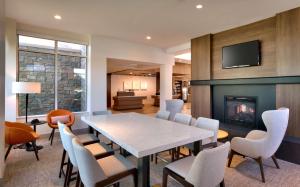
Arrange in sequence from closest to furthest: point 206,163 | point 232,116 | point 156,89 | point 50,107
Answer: point 206,163 < point 232,116 < point 50,107 < point 156,89

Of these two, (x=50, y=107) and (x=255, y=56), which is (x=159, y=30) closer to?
(x=255, y=56)

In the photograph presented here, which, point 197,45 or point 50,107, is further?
point 197,45

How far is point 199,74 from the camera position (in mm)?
5148

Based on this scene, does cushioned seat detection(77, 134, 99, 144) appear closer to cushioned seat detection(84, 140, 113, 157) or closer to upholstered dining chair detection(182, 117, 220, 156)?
cushioned seat detection(84, 140, 113, 157)

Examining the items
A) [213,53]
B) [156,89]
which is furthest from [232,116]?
[156,89]

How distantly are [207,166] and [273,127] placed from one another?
1705 millimetres

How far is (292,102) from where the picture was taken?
10.8 feet

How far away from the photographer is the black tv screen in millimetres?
3932

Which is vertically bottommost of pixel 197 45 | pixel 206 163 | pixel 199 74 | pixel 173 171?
pixel 173 171

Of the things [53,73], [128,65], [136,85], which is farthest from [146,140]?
[136,85]

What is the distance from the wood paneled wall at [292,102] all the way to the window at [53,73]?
5.11 m

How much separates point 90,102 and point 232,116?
4.08 m

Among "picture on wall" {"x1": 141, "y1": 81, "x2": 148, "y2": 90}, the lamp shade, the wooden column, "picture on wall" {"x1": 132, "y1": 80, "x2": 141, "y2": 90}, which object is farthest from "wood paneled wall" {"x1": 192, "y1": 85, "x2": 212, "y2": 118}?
"picture on wall" {"x1": 141, "y1": 81, "x2": 148, "y2": 90}

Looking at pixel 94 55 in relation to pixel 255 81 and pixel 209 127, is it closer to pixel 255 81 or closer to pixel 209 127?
pixel 209 127
